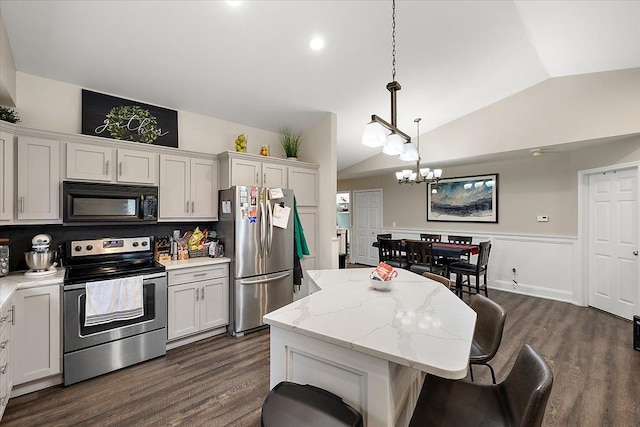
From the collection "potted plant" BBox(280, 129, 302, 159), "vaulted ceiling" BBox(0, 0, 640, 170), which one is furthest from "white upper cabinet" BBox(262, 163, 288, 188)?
"vaulted ceiling" BBox(0, 0, 640, 170)

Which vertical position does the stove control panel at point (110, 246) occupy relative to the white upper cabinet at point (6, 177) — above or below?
below

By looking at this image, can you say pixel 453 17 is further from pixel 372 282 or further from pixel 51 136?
pixel 51 136

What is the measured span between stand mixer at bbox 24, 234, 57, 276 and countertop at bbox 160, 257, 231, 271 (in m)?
0.89

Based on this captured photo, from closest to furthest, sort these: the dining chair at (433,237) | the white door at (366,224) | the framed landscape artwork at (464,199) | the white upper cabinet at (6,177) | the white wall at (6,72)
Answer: the white wall at (6,72), the white upper cabinet at (6,177), the framed landscape artwork at (464,199), the dining chair at (433,237), the white door at (366,224)

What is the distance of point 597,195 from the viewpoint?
4.09 metres

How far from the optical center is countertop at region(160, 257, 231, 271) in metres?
2.89

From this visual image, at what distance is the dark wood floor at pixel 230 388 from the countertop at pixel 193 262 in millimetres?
864

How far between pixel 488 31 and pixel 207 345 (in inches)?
172

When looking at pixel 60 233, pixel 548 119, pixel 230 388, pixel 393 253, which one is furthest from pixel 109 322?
pixel 548 119

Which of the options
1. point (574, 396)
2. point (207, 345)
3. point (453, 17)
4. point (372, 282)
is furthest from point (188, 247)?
point (574, 396)

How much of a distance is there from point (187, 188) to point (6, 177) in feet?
4.59

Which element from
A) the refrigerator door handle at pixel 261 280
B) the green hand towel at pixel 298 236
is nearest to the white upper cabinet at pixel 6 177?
the refrigerator door handle at pixel 261 280

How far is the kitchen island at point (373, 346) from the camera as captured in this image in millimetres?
1112

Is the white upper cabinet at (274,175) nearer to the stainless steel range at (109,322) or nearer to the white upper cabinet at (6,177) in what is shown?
the stainless steel range at (109,322)
